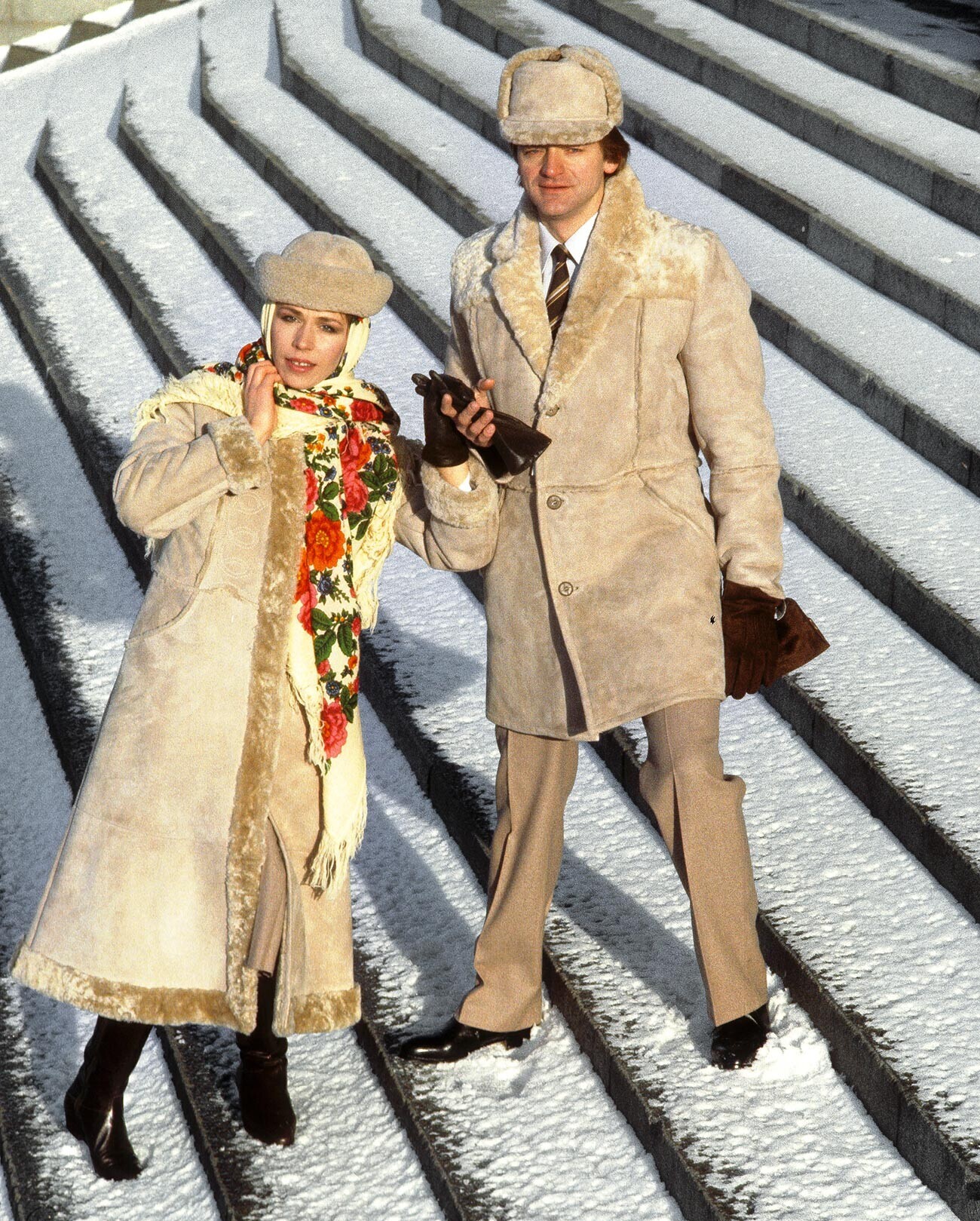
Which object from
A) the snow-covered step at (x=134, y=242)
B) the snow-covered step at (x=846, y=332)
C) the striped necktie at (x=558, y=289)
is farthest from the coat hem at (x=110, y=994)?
the snow-covered step at (x=134, y=242)

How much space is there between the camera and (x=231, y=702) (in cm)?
293

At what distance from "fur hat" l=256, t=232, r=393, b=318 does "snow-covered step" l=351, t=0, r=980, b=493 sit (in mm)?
2418

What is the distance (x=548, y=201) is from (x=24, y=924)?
1.99 m

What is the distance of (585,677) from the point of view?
10.1 feet

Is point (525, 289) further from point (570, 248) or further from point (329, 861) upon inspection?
point (329, 861)

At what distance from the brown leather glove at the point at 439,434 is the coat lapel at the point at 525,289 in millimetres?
218

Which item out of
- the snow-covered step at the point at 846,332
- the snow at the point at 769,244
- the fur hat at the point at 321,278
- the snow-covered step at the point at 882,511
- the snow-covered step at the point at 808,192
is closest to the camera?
the fur hat at the point at 321,278

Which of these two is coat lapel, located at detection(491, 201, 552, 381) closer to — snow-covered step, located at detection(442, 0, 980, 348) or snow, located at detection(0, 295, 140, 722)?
snow, located at detection(0, 295, 140, 722)

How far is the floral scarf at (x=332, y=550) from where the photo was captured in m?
2.97

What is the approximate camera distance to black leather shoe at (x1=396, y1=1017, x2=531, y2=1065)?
10.7 feet

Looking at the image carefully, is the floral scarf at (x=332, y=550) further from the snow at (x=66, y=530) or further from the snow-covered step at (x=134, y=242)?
the snow-covered step at (x=134, y=242)

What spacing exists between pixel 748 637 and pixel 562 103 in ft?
3.19

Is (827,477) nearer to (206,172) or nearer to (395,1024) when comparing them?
(395,1024)

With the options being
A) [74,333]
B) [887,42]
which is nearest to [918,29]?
[887,42]
